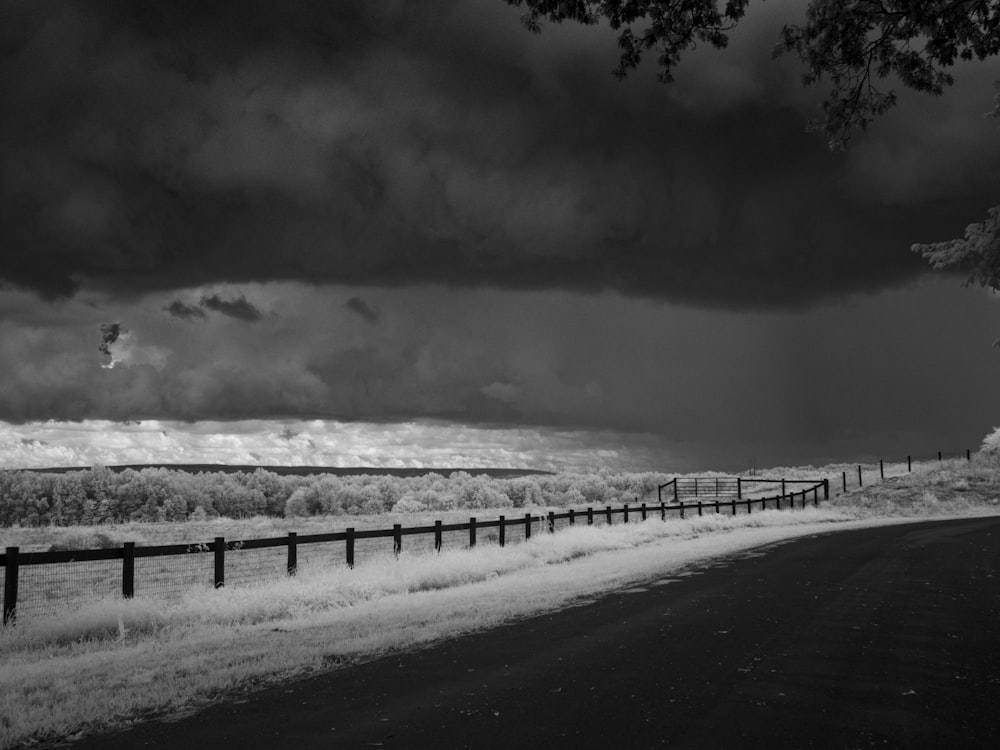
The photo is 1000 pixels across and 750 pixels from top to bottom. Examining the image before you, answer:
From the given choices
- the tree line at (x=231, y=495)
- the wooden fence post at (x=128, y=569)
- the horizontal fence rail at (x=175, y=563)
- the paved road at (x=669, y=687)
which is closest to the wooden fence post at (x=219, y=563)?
the horizontal fence rail at (x=175, y=563)

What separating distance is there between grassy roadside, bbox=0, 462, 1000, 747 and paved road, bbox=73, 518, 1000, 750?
0.77m

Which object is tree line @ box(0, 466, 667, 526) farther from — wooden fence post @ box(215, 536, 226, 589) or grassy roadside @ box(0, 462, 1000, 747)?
wooden fence post @ box(215, 536, 226, 589)

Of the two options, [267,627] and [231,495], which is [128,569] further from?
[231,495]

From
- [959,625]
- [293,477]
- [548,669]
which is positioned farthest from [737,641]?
[293,477]

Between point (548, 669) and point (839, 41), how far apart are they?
363 inches

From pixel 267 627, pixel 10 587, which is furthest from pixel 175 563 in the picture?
pixel 267 627

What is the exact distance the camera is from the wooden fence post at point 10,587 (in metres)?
13.1

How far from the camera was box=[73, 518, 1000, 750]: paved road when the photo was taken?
21.4 ft

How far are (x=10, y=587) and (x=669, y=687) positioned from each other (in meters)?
11.4

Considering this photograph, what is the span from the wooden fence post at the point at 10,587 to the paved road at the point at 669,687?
24.3 feet

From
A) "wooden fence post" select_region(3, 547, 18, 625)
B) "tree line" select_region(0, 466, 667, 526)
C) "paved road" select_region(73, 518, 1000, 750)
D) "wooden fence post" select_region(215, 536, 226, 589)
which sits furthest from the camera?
"tree line" select_region(0, 466, 667, 526)

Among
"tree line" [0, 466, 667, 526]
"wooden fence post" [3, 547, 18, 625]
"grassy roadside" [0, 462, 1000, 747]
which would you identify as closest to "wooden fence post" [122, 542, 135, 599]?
"grassy roadside" [0, 462, 1000, 747]

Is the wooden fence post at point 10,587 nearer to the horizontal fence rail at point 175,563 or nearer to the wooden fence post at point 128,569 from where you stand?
the horizontal fence rail at point 175,563

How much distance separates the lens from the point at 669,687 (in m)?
7.94
